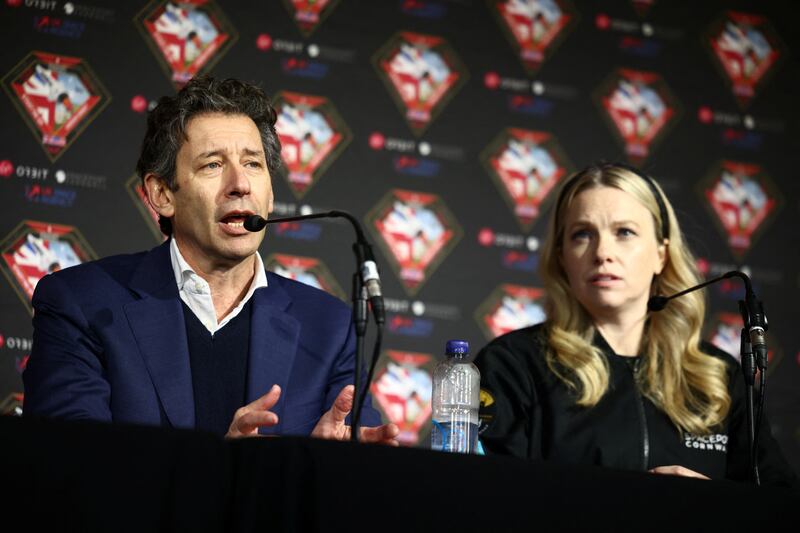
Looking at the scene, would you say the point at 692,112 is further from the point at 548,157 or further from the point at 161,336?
the point at 161,336

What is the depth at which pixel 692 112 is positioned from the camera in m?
Result: 4.83

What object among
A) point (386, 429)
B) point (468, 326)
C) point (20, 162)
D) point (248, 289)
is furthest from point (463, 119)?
point (386, 429)

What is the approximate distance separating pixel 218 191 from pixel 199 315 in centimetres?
31

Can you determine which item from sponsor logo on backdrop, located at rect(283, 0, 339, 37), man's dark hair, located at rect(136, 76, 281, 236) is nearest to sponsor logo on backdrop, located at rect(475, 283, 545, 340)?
sponsor logo on backdrop, located at rect(283, 0, 339, 37)

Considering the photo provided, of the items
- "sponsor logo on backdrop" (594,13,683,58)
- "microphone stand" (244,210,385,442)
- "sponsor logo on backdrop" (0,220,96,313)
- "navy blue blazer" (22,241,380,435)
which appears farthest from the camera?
"sponsor logo on backdrop" (594,13,683,58)

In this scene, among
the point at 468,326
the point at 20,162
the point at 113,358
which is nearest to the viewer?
the point at 113,358

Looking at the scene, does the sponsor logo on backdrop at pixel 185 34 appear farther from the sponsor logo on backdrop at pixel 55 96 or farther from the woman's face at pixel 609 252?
the woman's face at pixel 609 252

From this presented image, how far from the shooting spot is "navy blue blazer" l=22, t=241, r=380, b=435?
2.34 m

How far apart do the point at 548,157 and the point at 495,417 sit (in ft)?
6.96

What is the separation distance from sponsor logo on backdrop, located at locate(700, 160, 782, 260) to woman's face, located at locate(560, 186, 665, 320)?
6.17 ft

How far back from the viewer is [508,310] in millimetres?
4449

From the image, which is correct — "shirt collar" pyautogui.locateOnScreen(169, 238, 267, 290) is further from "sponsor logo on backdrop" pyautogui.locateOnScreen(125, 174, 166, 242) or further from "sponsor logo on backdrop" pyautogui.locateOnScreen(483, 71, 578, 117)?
"sponsor logo on backdrop" pyautogui.locateOnScreen(483, 71, 578, 117)

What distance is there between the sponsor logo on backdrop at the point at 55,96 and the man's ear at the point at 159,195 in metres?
1.45

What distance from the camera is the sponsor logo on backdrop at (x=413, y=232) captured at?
14.3ft
